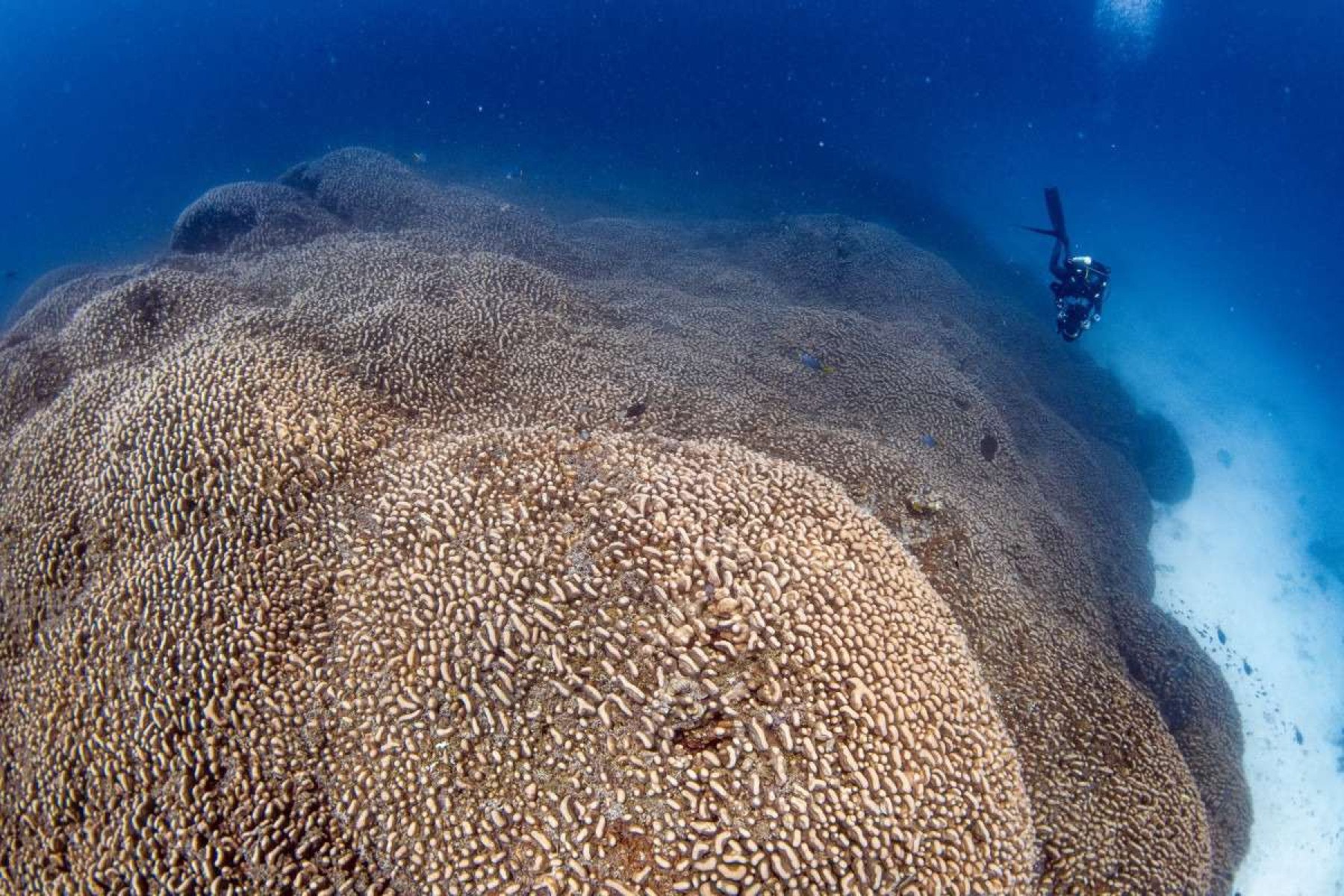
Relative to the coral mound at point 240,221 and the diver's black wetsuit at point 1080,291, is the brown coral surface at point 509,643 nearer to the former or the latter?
the coral mound at point 240,221

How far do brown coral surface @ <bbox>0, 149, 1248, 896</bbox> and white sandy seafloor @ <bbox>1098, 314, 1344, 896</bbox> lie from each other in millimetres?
8113

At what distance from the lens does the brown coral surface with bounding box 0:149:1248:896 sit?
125 inches

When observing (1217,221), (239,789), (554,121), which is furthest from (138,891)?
(1217,221)

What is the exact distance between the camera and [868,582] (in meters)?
3.94

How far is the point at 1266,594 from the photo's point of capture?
59.8 ft

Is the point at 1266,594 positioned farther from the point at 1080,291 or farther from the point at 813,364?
the point at 813,364

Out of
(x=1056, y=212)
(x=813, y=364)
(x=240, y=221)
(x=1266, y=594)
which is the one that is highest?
(x=1056, y=212)

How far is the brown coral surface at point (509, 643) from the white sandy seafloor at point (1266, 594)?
8113 mm

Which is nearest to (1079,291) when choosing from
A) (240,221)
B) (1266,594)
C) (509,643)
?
(1266,594)

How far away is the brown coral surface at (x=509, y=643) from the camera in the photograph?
10.4 feet

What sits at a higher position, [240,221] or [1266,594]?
[240,221]

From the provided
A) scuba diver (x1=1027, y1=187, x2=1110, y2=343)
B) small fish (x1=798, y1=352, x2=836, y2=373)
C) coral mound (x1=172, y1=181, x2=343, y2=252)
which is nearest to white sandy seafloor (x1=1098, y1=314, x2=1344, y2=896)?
scuba diver (x1=1027, y1=187, x2=1110, y2=343)

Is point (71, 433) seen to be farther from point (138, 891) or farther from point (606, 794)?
point (606, 794)

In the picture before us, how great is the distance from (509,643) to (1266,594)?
23470 millimetres
